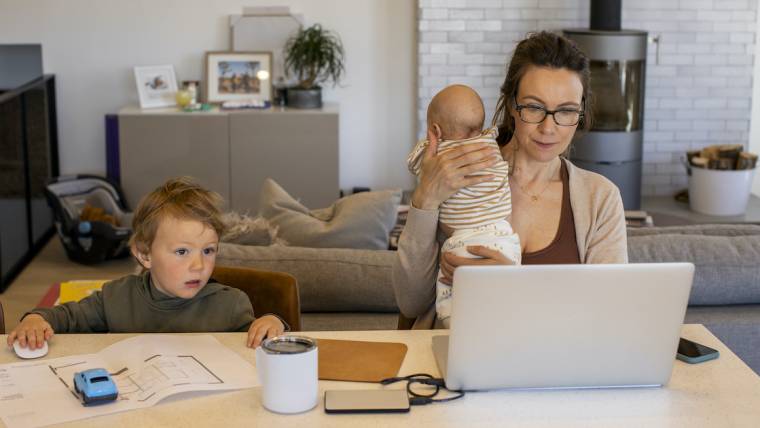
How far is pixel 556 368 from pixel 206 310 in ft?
2.78

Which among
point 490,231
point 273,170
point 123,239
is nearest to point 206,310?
point 490,231

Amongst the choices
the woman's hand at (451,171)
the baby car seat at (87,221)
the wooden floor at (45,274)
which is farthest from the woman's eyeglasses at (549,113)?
the baby car seat at (87,221)

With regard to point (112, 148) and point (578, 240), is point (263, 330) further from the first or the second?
point (112, 148)

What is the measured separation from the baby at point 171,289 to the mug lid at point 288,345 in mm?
340

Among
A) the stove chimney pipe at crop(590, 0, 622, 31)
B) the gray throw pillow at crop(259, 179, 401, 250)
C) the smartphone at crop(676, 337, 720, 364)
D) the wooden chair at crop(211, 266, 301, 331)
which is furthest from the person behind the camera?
the stove chimney pipe at crop(590, 0, 622, 31)

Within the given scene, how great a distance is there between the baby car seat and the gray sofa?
253 cm

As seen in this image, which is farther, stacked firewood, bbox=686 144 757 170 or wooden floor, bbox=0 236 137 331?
stacked firewood, bbox=686 144 757 170

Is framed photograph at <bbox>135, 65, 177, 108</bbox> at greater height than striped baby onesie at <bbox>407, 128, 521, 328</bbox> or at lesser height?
greater

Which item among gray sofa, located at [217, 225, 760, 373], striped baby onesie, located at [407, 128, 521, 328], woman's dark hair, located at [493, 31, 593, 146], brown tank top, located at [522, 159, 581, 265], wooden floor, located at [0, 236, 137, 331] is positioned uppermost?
woman's dark hair, located at [493, 31, 593, 146]

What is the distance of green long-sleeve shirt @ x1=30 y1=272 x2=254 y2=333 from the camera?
7.38ft

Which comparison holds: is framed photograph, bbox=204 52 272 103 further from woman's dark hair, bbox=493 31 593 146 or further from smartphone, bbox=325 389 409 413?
smartphone, bbox=325 389 409 413

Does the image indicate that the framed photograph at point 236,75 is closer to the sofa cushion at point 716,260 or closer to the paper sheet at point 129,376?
the sofa cushion at point 716,260

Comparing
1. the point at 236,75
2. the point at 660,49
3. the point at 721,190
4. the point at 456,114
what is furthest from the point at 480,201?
the point at 660,49

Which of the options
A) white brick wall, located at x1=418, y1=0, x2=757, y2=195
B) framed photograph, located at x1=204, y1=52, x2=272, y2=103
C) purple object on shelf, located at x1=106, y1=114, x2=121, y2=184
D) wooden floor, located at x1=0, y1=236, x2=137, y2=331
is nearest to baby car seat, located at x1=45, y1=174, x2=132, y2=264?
wooden floor, located at x1=0, y1=236, x2=137, y2=331
